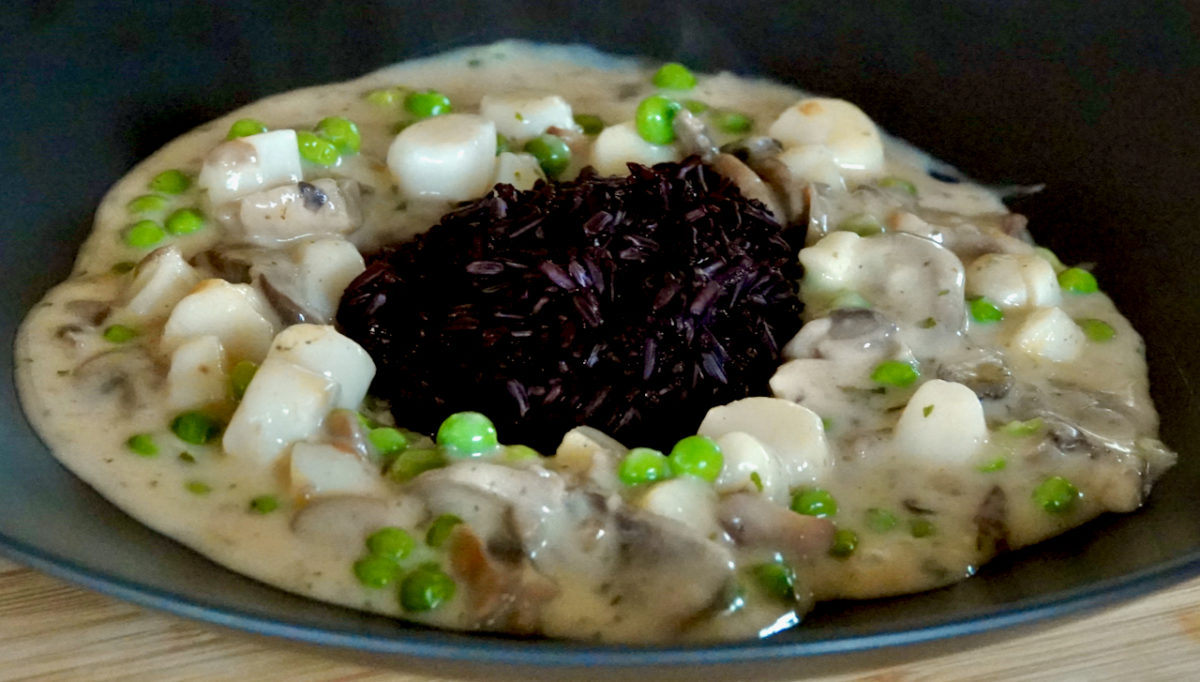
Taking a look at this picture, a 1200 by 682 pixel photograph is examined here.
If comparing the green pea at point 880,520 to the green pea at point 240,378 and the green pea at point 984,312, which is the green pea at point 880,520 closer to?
the green pea at point 984,312

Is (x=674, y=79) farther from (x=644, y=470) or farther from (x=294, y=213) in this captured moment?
(x=644, y=470)

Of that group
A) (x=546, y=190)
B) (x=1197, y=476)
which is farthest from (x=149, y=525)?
(x=1197, y=476)

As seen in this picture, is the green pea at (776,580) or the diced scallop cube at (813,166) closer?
the green pea at (776,580)

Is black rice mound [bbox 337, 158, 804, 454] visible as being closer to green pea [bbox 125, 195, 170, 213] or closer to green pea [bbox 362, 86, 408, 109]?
green pea [bbox 125, 195, 170, 213]

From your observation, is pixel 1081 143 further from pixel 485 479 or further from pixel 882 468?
pixel 485 479

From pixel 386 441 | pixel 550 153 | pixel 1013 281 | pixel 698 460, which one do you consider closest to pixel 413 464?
pixel 386 441

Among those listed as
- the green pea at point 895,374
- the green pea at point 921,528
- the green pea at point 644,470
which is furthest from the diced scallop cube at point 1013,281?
the green pea at point 644,470

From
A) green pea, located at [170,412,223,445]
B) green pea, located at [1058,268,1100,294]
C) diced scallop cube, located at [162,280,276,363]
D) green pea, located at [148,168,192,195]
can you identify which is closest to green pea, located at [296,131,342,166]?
green pea, located at [148,168,192,195]
